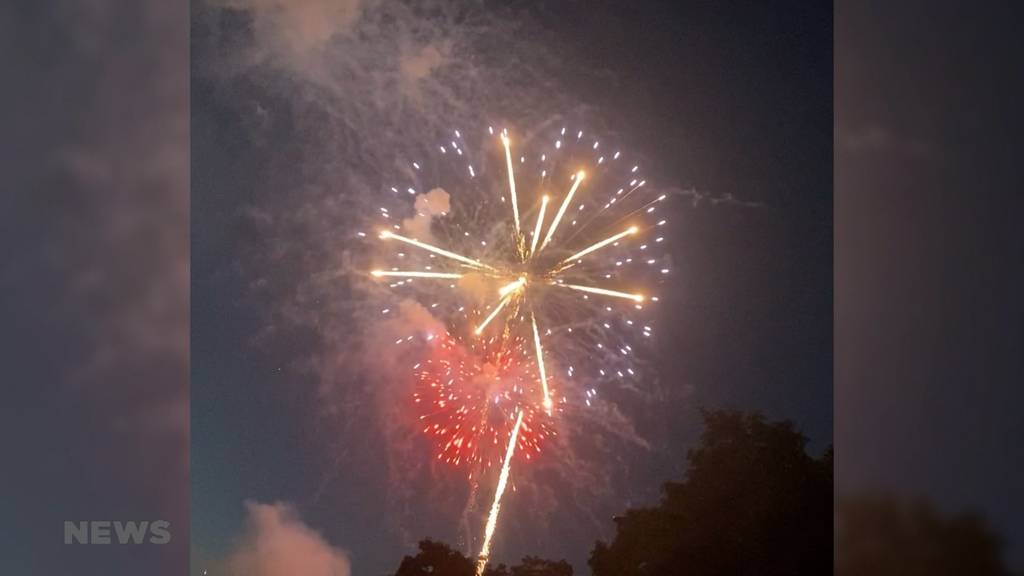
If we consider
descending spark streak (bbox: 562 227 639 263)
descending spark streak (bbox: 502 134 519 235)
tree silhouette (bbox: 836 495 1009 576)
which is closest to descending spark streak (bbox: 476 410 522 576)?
descending spark streak (bbox: 562 227 639 263)

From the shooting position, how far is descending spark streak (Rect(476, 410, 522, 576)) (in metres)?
3.64

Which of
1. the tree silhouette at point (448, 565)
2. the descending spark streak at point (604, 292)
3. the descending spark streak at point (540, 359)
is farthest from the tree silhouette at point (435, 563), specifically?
the descending spark streak at point (604, 292)

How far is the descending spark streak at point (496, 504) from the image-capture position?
3643 mm

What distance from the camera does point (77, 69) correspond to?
363 cm

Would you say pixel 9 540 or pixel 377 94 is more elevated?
pixel 377 94

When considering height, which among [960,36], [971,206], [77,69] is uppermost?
[960,36]

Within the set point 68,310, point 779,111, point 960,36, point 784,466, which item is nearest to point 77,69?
point 68,310

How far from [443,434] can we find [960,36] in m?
2.78

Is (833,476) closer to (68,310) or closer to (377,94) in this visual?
(377,94)

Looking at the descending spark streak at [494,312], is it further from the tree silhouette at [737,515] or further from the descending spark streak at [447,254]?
the tree silhouette at [737,515]

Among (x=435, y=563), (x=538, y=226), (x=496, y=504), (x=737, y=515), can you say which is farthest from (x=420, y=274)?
(x=737, y=515)

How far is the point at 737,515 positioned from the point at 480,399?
1183mm

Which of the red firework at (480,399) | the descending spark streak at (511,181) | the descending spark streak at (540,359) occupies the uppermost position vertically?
the descending spark streak at (511,181)

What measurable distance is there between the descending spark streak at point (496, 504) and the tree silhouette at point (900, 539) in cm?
145
